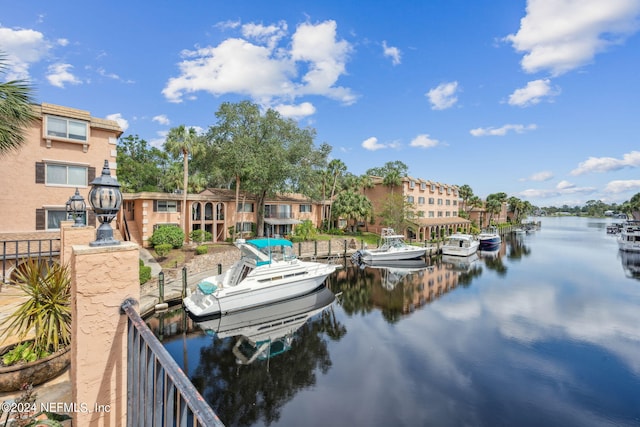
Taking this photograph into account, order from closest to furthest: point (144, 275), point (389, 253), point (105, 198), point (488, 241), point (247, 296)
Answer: point (105, 198), point (144, 275), point (247, 296), point (389, 253), point (488, 241)

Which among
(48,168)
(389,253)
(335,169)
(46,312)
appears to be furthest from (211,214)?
(46,312)

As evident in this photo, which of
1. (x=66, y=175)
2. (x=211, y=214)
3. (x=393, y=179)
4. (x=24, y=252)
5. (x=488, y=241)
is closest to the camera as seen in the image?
(x=24, y=252)

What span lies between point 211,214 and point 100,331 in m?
28.6

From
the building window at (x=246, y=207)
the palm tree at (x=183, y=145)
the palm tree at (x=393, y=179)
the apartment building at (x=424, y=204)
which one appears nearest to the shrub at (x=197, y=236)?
the palm tree at (x=183, y=145)

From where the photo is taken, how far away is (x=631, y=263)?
35531mm

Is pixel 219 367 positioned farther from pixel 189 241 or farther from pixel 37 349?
pixel 189 241

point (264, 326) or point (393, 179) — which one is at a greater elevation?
point (393, 179)

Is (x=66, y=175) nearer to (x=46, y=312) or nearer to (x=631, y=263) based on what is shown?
(x=46, y=312)

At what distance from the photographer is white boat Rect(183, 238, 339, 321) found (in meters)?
14.9

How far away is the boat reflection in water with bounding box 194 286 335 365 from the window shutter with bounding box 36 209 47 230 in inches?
411

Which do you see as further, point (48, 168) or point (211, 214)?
point (211, 214)

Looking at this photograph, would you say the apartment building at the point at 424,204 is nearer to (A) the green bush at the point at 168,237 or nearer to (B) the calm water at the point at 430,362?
(B) the calm water at the point at 430,362

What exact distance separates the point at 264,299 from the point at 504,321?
1363 cm

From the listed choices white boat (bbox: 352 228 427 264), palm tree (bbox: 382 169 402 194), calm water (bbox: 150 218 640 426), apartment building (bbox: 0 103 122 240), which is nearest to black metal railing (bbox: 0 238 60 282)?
apartment building (bbox: 0 103 122 240)
